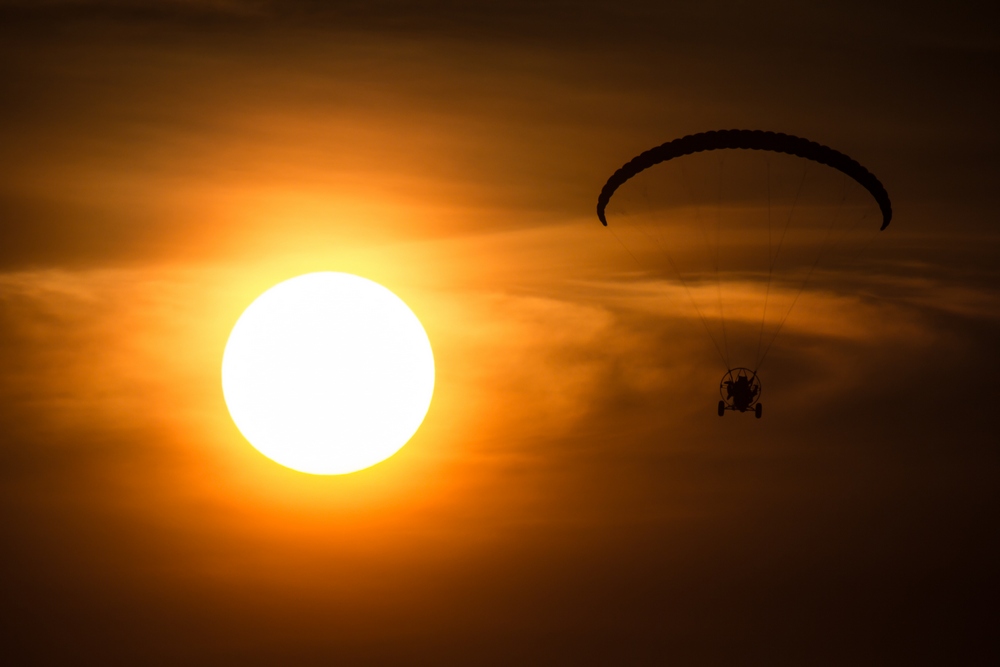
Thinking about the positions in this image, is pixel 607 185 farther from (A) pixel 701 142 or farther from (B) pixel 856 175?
(B) pixel 856 175

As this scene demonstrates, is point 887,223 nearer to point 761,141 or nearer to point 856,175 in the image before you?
point 856,175

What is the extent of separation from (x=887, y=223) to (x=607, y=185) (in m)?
13.1

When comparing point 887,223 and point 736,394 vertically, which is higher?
point 887,223

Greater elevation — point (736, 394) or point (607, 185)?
point (607, 185)

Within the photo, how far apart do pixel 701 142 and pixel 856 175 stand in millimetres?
7842

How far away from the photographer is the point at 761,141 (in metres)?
51.2

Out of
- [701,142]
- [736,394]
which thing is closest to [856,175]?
[701,142]

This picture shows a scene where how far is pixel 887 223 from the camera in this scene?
56.1m

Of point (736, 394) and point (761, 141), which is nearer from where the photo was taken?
point (761, 141)

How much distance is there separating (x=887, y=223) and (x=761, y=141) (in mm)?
8916

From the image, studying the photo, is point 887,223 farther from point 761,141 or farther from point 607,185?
point 607,185

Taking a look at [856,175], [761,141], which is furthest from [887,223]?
[761,141]

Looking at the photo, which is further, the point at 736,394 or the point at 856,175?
the point at 736,394

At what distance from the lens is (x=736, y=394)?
188 feet
